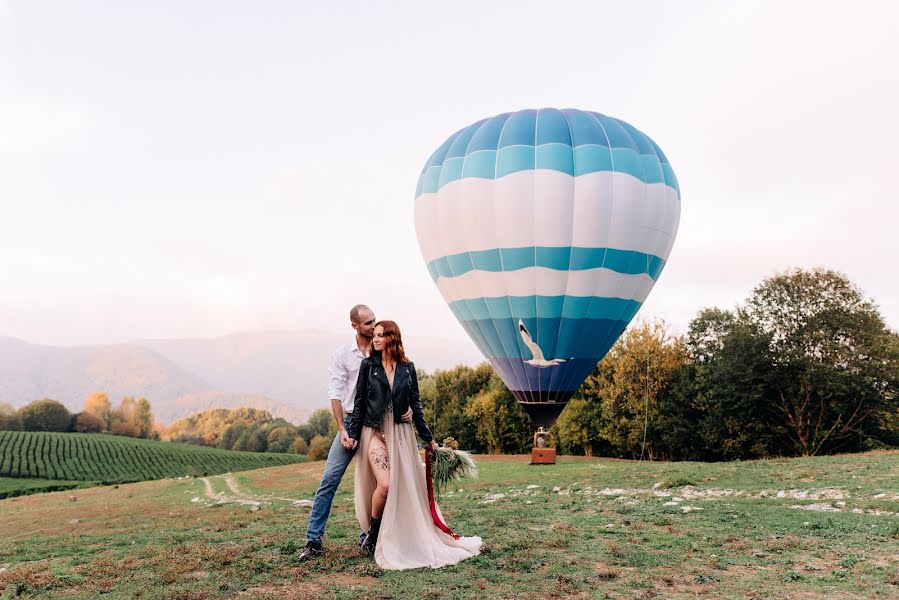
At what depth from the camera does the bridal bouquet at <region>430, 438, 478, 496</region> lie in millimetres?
7359

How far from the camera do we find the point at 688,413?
37844 millimetres

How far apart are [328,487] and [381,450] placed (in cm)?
75

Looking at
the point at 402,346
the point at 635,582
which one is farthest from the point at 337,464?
the point at 635,582

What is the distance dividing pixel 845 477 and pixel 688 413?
24.9 metres

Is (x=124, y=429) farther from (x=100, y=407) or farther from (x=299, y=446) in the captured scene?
Answer: (x=299, y=446)

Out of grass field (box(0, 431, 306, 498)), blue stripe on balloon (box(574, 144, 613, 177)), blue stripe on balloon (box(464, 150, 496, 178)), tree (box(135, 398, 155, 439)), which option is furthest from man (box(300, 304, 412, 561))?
tree (box(135, 398, 155, 439))

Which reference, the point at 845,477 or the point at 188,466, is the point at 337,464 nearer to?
the point at 845,477

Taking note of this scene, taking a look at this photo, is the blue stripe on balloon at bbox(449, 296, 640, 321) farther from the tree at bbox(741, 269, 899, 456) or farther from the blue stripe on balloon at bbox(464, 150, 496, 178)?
the tree at bbox(741, 269, 899, 456)

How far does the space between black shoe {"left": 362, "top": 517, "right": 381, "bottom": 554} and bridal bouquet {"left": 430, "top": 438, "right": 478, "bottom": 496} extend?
87 cm

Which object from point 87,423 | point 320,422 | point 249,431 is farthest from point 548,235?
point 87,423

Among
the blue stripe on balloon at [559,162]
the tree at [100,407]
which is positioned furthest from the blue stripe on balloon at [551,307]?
the tree at [100,407]

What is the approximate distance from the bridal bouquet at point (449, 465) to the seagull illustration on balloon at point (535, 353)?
12500 millimetres

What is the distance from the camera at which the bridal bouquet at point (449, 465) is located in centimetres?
736

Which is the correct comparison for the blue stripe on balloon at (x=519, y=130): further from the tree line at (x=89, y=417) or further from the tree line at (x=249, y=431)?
the tree line at (x=89, y=417)
